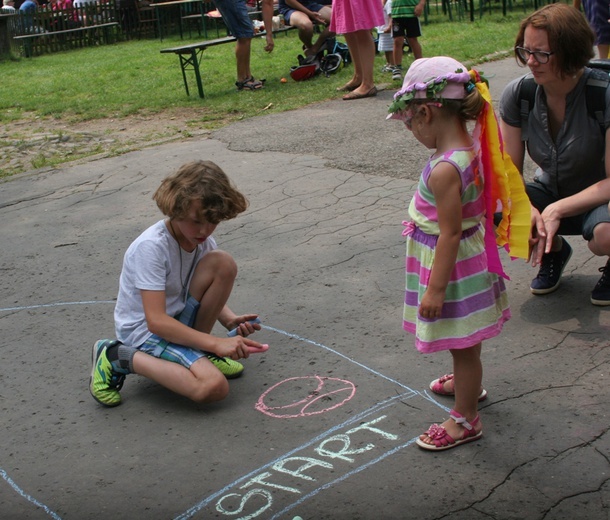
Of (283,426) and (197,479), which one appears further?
(283,426)

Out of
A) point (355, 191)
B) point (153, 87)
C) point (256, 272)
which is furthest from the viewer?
point (153, 87)

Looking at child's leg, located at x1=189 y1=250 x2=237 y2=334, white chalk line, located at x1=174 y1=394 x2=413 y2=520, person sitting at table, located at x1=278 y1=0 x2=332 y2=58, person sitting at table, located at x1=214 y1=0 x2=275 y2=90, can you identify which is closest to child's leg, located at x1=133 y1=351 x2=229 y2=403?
child's leg, located at x1=189 y1=250 x2=237 y2=334

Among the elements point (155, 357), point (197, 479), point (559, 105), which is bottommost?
point (197, 479)

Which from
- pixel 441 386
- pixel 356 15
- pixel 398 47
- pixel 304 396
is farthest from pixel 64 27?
pixel 441 386

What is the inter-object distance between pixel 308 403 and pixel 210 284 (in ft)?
2.14

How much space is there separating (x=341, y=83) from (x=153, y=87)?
2.78 meters

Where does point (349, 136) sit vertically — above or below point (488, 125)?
Answer: below

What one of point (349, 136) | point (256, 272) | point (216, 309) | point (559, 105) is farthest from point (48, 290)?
point (349, 136)

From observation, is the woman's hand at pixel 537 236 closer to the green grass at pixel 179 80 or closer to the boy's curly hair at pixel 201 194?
the boy's curly hair at pixel 201 194

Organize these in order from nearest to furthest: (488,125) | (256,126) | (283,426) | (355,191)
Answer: (488,125) → (283,426) → (355,191) → (256,126)

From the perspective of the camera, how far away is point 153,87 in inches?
Result: 452

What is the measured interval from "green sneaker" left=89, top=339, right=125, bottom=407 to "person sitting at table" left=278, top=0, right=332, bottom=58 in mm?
7961

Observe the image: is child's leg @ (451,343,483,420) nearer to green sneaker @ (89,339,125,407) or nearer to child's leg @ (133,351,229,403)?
child's leg @ (133,351,229,403)

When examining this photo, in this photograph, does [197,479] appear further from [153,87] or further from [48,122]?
[153,87]
